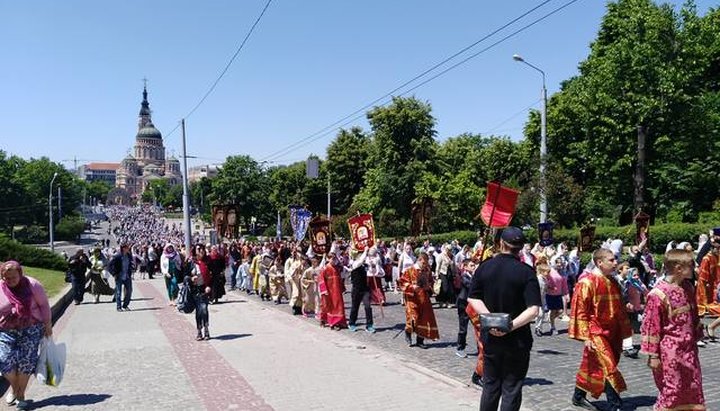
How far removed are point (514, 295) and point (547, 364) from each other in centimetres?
493

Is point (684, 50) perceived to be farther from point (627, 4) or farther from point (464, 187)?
point (464, 187)

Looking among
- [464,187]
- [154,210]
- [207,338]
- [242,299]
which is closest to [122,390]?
[207,338]

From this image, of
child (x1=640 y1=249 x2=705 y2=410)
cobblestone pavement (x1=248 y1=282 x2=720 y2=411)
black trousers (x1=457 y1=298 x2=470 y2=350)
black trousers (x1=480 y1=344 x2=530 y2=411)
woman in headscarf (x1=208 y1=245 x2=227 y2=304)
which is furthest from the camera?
woman in headscarf (x1=208 y1=245 x2=227 y2=304)

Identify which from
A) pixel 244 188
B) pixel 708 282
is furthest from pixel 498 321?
pixel 244 188

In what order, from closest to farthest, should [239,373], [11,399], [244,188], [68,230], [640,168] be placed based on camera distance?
[11,399], [239,373], [640,168], [244,188], [68,230]

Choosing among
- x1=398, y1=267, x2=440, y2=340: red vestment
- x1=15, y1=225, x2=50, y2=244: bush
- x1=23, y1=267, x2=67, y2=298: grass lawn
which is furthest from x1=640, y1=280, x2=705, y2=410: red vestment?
x1=15, y1=225, x2=50, y2=244: bush

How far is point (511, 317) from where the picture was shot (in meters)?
5.39

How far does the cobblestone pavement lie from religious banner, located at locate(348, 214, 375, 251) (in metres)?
1.97

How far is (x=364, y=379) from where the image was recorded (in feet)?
29.8

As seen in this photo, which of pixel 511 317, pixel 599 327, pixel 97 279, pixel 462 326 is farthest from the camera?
pixel 97 279

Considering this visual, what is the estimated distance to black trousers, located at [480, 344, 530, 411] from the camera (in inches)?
210

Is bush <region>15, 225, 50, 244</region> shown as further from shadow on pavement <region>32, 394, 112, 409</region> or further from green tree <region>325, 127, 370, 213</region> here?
shadow on pavement <region>32, 394, 112, 409</region>

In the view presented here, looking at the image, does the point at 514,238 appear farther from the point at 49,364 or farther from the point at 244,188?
the point at 244,188

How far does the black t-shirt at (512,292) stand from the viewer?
5.40 meters
